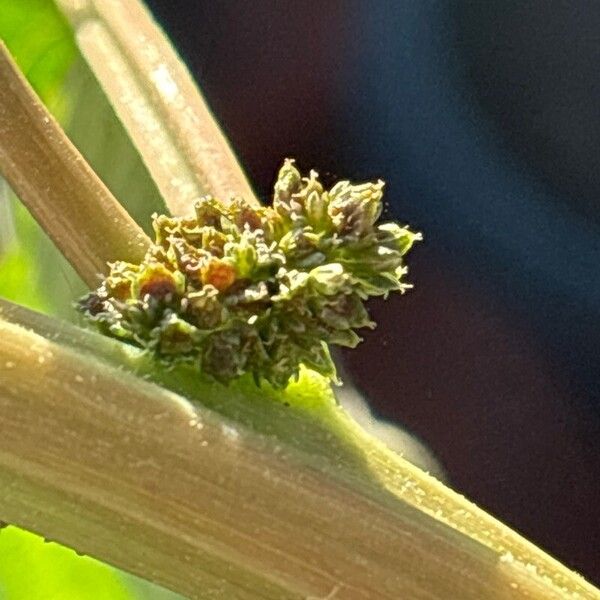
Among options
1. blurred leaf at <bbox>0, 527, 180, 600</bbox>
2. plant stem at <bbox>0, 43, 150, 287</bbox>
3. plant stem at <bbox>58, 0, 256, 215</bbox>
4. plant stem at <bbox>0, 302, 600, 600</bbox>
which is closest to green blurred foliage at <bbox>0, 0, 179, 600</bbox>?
blurred leaf at <bbox>0, 527, 180, 600</bbox>

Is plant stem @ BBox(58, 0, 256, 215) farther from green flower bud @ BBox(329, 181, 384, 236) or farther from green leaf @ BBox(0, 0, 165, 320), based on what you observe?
green leaf @ BBox(0, 0, 165, 320)

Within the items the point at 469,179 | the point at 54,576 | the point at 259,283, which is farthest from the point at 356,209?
the point at 469,179

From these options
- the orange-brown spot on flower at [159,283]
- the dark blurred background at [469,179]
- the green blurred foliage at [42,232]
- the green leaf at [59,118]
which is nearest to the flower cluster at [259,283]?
the orange-brown spot on flower at [159,283]

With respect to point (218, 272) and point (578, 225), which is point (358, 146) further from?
point (218, 272)

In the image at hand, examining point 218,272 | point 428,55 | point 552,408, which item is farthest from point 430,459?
point 218,272

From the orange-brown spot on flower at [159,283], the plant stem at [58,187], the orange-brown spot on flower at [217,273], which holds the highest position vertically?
the plant stem at [58,187]

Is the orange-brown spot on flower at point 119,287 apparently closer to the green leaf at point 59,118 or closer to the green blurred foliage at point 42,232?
the green blurred foliage at point 42,232
